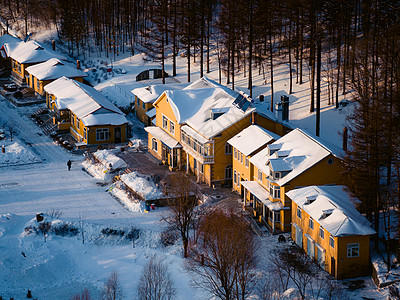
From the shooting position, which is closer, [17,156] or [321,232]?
[321,232]

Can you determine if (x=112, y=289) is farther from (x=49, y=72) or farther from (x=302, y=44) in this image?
(x=49, y=72)

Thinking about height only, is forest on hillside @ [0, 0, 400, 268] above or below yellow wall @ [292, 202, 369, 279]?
above

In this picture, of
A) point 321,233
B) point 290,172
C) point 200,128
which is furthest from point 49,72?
point 321,233

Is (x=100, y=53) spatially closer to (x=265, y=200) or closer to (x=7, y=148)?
(x=7, y=148)

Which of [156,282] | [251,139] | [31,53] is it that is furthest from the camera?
[31,53]

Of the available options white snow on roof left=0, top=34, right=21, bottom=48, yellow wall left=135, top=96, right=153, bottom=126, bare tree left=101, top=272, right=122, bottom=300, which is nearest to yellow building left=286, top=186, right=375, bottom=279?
bare tree left=101, top=272, right=122, bottom=300

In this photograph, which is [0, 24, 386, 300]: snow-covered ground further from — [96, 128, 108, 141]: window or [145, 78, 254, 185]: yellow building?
[145, 78, 254, 185]: yellow building

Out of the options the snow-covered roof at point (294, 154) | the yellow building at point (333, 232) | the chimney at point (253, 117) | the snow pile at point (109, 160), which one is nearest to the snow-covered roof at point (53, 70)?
the snow pile at point (109, 160)
